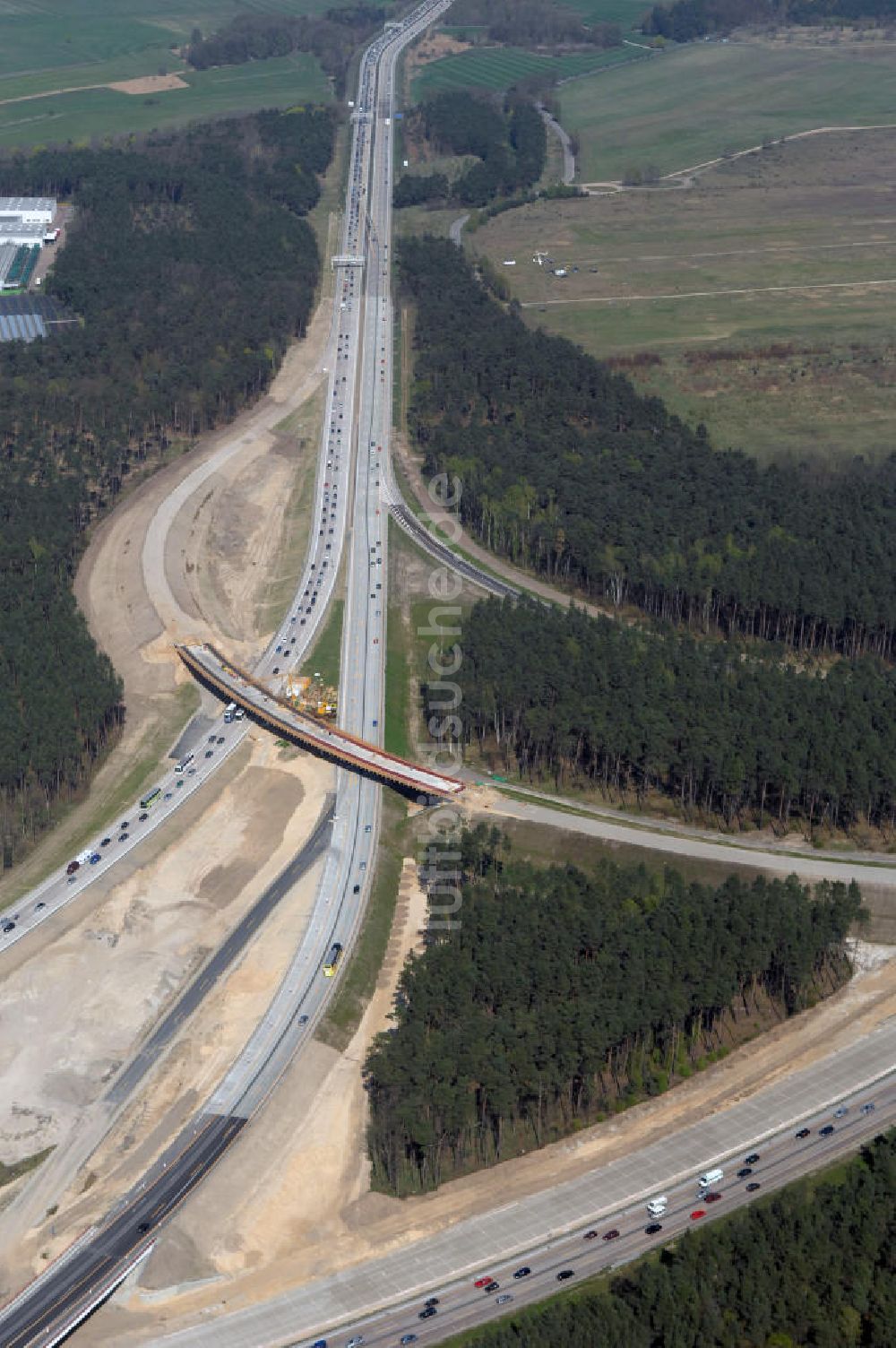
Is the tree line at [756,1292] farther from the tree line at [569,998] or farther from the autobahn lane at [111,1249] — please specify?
the autobahn lane at [111,1249]

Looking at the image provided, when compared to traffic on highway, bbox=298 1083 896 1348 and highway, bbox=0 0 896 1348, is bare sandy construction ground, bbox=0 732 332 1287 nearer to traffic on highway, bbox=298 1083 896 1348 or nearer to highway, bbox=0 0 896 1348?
highway, bbox=0 0 896 1348

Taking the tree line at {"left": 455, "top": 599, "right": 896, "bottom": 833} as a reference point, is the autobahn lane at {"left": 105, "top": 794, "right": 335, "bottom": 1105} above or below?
below

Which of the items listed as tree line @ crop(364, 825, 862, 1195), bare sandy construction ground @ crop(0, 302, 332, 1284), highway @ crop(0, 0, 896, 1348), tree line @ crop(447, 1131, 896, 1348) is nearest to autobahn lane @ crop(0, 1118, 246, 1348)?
highway @ crop(0, 0, 896, 1348)

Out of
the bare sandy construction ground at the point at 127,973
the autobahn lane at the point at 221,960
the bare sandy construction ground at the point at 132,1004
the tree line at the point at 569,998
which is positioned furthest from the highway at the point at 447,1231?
the autobahn lane at the point at 221,960

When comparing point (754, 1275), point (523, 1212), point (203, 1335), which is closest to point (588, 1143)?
point (523, 1212)

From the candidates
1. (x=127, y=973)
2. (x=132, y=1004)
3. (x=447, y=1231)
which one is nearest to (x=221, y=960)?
(x=127, y=973)

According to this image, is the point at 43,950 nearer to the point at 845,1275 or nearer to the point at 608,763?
the point at 608,763
